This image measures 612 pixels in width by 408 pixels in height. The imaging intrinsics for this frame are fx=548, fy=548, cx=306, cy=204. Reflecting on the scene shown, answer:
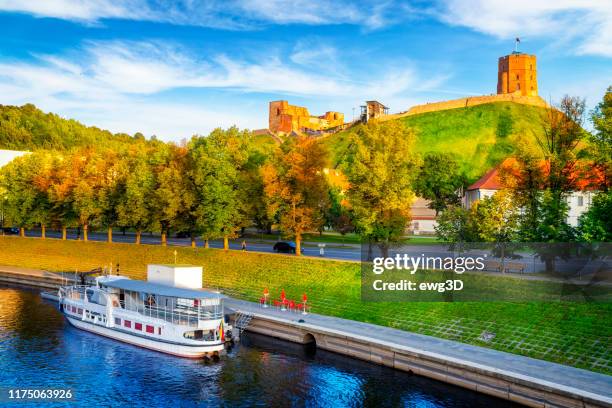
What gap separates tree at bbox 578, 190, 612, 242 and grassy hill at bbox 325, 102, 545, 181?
349 ft

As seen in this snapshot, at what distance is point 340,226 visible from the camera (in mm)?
94188

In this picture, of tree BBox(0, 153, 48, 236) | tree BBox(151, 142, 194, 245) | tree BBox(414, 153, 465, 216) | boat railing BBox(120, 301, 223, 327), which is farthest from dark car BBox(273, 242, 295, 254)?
tree BBox(414, 153, 465, 216)

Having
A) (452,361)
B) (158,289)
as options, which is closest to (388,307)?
(452,361)

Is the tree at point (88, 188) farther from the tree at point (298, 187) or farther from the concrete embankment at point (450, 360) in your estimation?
the concrete embankment at point (450, 360)

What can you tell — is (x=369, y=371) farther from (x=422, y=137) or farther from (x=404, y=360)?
(x=422, y=137)

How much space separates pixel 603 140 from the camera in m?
38.5

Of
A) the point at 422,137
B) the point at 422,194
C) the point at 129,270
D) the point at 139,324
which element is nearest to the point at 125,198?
the point at 129,270

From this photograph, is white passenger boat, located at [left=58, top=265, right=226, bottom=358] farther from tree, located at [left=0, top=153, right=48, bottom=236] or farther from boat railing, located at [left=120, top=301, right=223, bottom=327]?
tree, located at [left=0, top=153, right=48, bottom=236]

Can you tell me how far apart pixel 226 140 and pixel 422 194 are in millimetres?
56935

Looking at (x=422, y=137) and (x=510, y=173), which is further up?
(x=422, y=137)

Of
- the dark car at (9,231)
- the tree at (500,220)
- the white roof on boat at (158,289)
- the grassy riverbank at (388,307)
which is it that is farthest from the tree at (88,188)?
the tree at (500,220)

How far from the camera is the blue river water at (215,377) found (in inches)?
1156

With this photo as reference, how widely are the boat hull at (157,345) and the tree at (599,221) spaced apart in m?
26.6

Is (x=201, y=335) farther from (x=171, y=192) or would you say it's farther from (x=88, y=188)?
(x=88, y=188)
